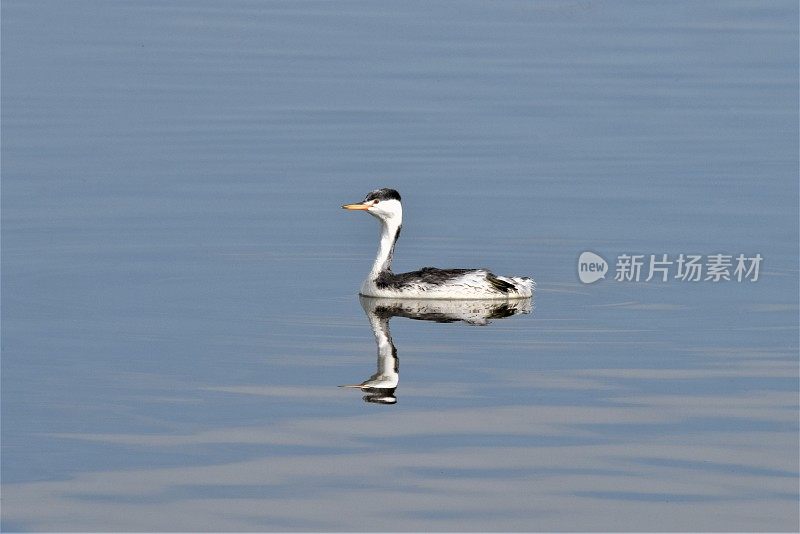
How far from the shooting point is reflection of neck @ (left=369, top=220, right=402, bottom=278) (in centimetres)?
1859

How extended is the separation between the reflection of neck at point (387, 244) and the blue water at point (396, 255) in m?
0.43

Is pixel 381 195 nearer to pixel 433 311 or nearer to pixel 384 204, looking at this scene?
pixel 384 204

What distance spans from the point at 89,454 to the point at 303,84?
672 inches

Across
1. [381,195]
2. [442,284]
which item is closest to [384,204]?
[381,195]

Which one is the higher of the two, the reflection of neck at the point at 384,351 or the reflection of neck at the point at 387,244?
the reflection of neck at the point at 387,244

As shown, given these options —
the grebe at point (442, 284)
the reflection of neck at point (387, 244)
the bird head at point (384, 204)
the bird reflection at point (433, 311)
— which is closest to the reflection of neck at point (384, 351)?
the bird reflection at point (433, 311)

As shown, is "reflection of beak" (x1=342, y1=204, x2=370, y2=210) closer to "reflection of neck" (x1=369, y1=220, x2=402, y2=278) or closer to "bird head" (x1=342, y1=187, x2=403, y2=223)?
"bird head" (x1=342, y1=187, x2=403, y2=223)

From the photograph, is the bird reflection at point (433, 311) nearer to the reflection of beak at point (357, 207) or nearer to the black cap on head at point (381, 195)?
the reflection of beak at point (357, 207)

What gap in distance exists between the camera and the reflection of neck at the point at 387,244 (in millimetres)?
18594

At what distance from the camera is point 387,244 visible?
738 inches

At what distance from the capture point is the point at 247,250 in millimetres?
19828

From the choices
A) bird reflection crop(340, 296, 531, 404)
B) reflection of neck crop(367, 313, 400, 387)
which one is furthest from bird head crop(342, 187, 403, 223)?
reflection of neck crop(367, 313, 400, 387)

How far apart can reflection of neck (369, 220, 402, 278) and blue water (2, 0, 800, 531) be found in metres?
0.43

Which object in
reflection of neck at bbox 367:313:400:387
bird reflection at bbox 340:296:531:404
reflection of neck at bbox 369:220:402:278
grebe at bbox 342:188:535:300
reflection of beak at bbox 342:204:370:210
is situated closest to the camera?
reflection of neck at bbox 367:313:400:387
